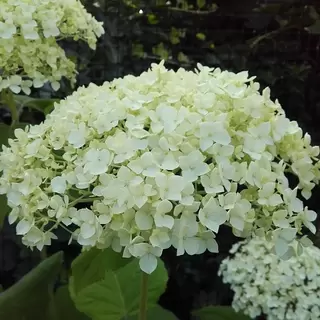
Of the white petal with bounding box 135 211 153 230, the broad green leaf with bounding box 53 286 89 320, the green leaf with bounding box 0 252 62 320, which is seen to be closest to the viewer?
the white petal with bounding box 135 211 153 230

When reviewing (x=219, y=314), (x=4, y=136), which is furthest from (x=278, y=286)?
(x=4, y=136)

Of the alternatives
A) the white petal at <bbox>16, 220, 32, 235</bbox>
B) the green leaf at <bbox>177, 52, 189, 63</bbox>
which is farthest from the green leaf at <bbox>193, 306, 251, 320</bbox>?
the green leaf at <bbox>177, 52, 189, 63</bbox>

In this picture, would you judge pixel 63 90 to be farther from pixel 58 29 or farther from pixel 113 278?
pixel 113 278

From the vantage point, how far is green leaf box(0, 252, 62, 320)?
926 millimetres

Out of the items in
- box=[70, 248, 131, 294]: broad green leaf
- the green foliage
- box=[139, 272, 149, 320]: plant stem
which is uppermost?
box=[139, 272, 149, 320]: plant stem

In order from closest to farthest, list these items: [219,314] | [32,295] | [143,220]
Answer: [143,220] < [32,295] < [219,314]

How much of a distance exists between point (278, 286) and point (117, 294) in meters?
0.28

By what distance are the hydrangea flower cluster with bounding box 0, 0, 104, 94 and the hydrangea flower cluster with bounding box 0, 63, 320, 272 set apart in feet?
0.84

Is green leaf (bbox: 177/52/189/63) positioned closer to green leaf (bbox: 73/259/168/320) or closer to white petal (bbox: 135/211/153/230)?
green leaf (bbox: 73/259/168/320)

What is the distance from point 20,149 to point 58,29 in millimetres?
327

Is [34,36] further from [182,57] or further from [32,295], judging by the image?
[182,57]

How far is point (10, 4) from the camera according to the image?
2.96 feet

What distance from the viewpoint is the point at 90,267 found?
35.8 inches

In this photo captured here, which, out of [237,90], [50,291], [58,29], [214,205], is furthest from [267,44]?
[214,205]
